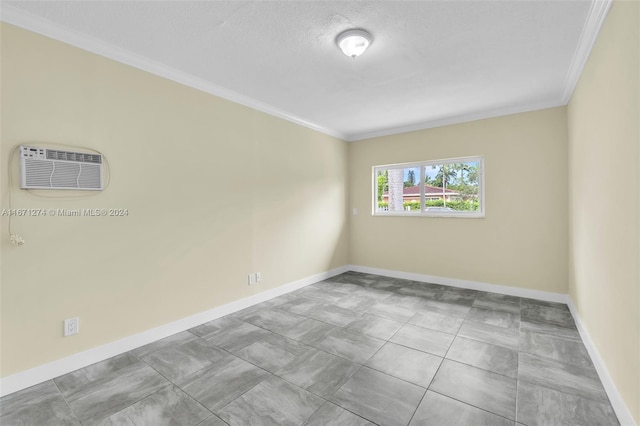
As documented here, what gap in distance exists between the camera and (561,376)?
2.11 m

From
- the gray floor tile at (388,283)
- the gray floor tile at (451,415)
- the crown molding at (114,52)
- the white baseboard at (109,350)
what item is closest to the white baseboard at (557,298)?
the gray floor tile at (388,283)

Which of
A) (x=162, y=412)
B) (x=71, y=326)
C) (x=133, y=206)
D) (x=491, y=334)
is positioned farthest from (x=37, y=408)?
(x=491, y=334)

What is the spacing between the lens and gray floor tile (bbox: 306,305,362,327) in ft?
10.4

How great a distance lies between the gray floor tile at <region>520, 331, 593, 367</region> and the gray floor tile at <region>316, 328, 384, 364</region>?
129cm

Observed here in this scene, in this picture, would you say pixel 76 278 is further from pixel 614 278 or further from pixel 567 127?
pixel 567 127

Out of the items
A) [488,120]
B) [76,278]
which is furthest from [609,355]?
[76,278]

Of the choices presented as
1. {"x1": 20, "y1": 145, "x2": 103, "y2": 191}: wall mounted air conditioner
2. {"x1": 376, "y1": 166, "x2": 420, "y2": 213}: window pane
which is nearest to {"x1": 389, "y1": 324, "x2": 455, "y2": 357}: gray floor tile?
{"x1": 376, "y1": 166, "x2": 420, "y2": 213}: window pane

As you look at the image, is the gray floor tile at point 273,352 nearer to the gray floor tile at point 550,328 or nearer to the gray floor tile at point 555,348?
the gray floor tile at point 555,348

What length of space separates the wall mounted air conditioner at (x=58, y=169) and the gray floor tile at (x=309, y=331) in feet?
7.11

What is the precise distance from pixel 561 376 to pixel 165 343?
3.26 metres

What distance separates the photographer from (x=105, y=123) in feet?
8.00

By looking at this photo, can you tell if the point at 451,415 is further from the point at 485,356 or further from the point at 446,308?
the point at 446,308

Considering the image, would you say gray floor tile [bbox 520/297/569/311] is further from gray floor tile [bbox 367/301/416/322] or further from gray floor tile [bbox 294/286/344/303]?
gray floor tile [bbox 294/286/344/303]

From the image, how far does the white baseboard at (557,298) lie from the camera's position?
67.0 inches
